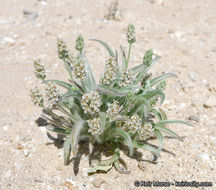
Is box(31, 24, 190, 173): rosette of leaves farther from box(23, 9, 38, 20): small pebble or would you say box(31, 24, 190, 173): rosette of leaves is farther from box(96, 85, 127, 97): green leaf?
box(23, 9, 38, 20): small pebble

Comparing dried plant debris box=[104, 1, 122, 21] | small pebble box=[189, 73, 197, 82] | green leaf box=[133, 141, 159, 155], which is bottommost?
green leaf box=[133, 141, 159, 155]

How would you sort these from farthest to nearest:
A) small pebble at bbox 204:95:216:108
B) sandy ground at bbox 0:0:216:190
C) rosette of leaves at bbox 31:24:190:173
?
small pebble at bbox 204:95:216:108, sandy ground at bbox 0:0:216:190, rosette of leaves at bbox 31:24:190:173

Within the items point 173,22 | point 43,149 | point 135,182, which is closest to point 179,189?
point 135,182

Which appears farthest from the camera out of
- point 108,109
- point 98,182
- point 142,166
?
point 142,166

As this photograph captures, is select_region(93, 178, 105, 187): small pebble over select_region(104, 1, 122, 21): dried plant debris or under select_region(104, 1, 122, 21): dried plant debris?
under

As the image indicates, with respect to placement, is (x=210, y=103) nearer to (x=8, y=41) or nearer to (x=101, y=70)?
(x=101, y=70)

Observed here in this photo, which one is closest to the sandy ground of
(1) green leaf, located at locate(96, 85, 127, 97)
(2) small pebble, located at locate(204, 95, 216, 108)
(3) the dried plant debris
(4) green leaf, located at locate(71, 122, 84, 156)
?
(2) small pebble, located at locate(204, 95, 216, 108)

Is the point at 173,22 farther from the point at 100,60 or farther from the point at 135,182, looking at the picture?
the point at 135,182

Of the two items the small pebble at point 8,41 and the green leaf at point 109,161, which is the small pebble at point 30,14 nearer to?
the small pebble at point 8,41

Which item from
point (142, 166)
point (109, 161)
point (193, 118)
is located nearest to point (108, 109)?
point (109, 161)
